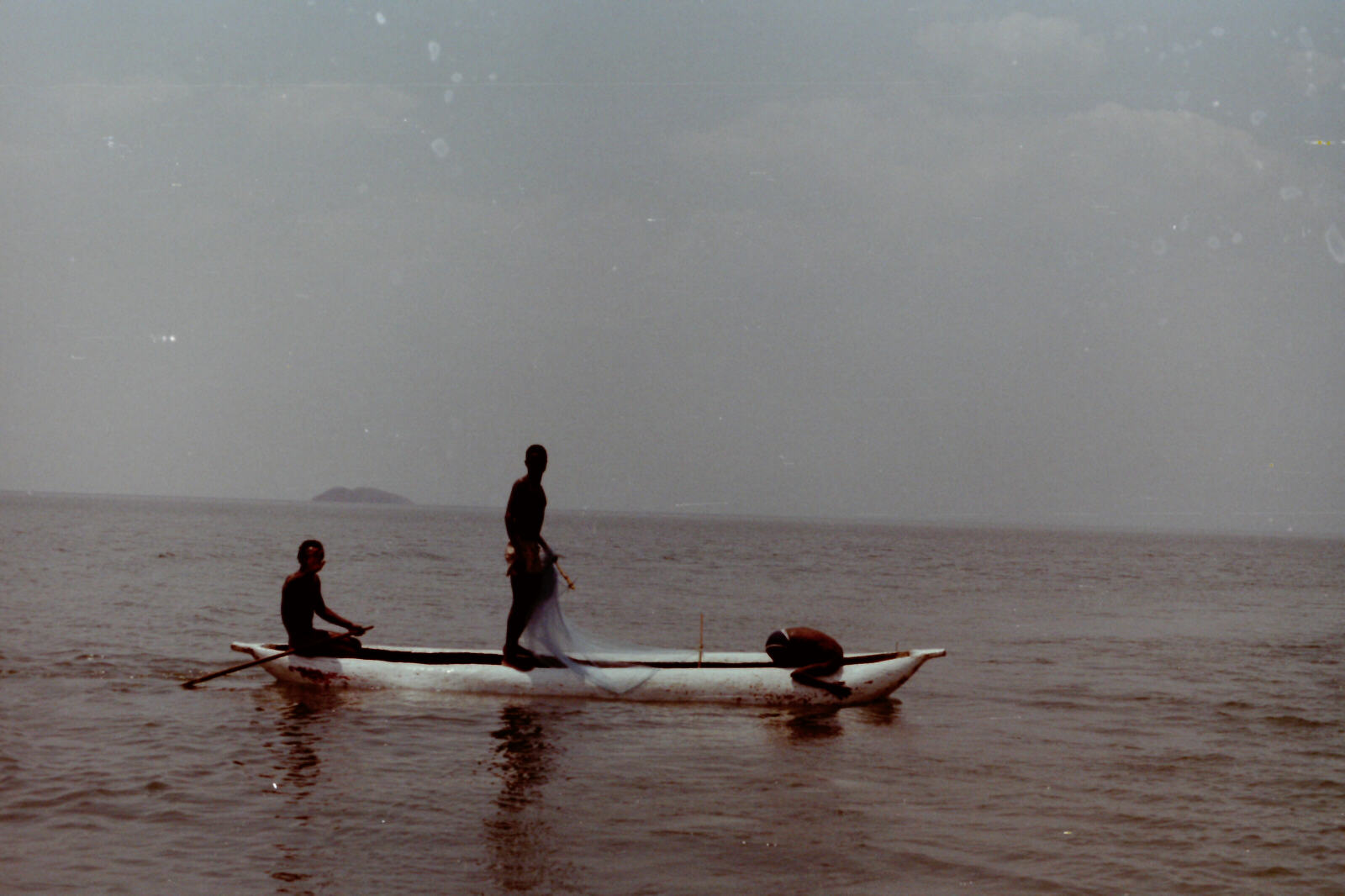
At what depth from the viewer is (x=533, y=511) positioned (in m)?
13.1

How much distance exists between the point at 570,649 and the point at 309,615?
344cm

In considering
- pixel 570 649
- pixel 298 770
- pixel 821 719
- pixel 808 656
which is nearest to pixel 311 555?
pixel 570 649

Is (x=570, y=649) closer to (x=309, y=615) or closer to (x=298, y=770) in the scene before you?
(x=309, y=615)

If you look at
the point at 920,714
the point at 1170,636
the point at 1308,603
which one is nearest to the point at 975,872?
the point at 920,714

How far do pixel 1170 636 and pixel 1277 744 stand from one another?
14722 millimetres

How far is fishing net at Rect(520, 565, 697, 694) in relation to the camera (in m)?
13.3

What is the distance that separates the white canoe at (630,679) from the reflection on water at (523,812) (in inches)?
20.4

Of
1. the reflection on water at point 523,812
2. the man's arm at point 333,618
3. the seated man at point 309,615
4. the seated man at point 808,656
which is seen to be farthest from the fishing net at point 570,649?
the seated man at point 309,615

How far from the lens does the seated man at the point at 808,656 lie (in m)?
13.3

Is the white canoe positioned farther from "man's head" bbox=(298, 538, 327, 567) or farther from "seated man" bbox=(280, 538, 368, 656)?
"man's head" bbox=(298, 538, 327, 567)

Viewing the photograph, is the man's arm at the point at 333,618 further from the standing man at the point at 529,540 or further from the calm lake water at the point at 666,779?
the standing man at the point at 529,540

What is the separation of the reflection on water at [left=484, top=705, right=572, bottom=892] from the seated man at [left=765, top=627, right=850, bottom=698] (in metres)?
2.89

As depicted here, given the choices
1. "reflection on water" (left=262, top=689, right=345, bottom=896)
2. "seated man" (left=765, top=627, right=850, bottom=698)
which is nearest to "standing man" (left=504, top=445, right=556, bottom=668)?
"reflection on water" (left=262, top=689, right=345, bottom=896)

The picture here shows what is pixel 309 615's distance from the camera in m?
14.0
